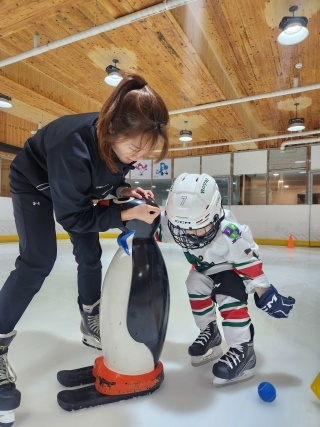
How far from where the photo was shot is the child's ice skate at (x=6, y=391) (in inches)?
30.6

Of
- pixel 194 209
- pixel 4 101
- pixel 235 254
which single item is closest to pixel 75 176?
pixel 194 209

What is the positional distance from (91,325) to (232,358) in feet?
1.83

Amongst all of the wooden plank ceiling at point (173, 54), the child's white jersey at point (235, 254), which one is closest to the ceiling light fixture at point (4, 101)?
the wooden plank ceiling at point (173, 54)

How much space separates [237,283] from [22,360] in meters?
0.82

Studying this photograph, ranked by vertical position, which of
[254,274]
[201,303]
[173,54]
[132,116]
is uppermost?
[173,54]

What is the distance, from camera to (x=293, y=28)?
305cm

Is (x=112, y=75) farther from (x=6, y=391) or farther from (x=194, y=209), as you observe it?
(x=6, y=391)

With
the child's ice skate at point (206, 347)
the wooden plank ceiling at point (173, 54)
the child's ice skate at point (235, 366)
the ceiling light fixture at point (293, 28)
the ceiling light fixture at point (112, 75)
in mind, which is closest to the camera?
the child's ice skate at point (235, 366)

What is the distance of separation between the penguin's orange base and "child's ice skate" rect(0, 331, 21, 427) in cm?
22

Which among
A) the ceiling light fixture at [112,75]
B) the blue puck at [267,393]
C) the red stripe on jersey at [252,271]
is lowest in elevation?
the blue puck at [267,393]

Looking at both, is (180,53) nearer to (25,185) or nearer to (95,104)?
(95,104)

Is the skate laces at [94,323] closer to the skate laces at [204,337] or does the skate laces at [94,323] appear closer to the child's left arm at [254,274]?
the skate laces at [204,337]

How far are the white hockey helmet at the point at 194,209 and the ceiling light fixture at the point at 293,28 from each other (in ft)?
9.10

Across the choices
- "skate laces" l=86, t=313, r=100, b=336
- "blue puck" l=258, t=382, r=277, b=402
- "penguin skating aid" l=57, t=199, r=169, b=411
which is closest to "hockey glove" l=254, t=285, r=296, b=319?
"blue puck" l=258, t=382, r=277, b=402
